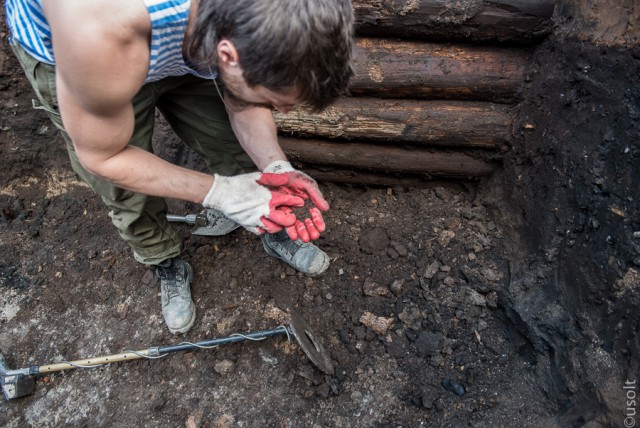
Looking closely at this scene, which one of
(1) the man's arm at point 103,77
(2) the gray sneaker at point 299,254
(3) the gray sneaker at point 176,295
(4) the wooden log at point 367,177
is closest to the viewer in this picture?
(1) the man's arm at point 103,77

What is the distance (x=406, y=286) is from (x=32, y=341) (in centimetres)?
196

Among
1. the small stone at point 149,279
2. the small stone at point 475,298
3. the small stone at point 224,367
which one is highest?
the small stone at point 475,298

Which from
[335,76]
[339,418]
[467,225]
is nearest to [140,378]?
[339,418]

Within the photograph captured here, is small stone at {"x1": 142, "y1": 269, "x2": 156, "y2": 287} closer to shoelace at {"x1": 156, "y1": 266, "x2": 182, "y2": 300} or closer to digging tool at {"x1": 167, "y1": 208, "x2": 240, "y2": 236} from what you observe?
shoelace at {"x1": 156, "y1": 266, "x2": 182, "y2": 300}

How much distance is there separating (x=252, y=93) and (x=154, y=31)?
0.32 meters

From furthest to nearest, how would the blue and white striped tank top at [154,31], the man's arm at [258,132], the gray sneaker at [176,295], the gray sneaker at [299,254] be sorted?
the gray sneaker at [299,254], the gray sneaker at [176,295], the man's arm at [258,132], the blue and white striped tank top at [154,31]

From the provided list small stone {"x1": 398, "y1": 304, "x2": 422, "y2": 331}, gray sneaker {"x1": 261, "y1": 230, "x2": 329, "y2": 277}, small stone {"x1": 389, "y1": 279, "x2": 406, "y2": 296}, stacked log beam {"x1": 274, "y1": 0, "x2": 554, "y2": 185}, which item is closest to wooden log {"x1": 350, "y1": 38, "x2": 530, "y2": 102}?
stacked log beam {"x1": 274, "y1": 0, "x2": 554, "y2": 185}

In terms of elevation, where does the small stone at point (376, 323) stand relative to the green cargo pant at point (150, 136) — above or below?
below

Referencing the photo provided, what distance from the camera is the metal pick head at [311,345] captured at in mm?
1904

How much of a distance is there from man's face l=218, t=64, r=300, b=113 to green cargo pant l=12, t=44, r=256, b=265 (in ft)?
1.80

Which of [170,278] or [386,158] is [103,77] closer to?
[170,278]

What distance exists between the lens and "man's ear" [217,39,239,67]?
4.07 feet

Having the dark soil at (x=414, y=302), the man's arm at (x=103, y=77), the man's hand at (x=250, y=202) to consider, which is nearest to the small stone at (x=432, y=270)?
the dark soil at (x=414, y=302)

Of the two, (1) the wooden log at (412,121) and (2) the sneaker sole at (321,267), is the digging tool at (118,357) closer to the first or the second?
(2) the sneaker sole at (321,267)
